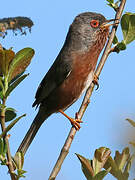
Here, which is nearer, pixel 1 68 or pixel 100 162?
pixel 100 162

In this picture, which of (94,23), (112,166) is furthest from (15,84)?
(94,23)

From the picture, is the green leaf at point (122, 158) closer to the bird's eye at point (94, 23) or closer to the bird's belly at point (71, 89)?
the bird's belly at point (71, 89)

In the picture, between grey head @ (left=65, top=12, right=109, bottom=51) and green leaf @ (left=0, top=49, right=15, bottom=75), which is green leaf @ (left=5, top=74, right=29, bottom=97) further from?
grey head @ (left=65, top=12, right=109, bottom=51)

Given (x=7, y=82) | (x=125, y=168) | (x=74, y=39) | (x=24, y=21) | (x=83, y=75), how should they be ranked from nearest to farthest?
(x=125, y=168) < (x=7, y=82) < (x=24, y=21) < (x=83, y=75) < (x=74, y=39)

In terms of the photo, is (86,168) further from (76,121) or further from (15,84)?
(76,121)

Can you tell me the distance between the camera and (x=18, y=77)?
2.37 metres

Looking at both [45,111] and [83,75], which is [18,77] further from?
[45,111]

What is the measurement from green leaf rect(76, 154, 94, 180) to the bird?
10.0 ft

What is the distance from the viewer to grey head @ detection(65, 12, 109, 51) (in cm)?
529

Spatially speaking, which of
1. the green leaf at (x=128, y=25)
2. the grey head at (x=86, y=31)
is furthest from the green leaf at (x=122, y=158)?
the grey head at (x=86, y=31)

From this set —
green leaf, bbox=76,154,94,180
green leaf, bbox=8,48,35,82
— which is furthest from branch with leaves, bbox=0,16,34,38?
green leaf, bbox=76,154,94,180

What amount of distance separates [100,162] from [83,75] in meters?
3.18

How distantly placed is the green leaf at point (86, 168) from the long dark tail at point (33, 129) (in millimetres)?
2550

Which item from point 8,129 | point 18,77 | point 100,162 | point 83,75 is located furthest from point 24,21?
point 83,75
